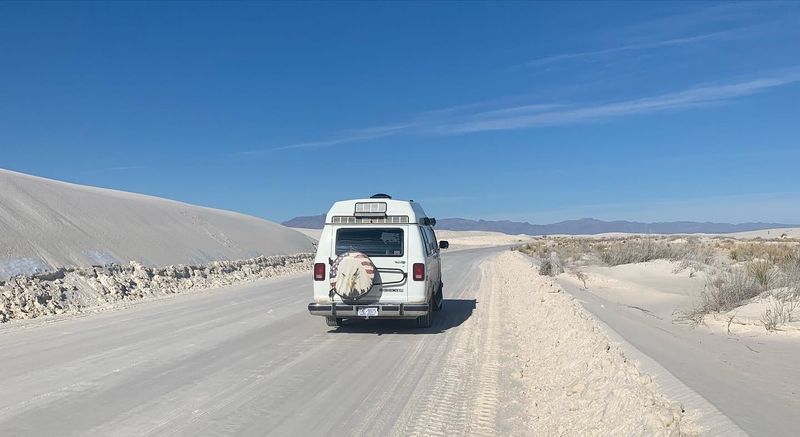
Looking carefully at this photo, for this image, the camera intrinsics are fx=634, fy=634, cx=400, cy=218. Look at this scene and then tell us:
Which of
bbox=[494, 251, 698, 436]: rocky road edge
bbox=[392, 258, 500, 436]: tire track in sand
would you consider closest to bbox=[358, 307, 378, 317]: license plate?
bbox=[392, 258, 500, 436]: tire track in sand

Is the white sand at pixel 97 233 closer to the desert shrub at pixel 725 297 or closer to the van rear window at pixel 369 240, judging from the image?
the van rear window at pixel 369 240

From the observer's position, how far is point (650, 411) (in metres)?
4.94

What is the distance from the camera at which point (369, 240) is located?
474 inches

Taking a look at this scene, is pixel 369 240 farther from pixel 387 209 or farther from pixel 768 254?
A: pixel 768 254

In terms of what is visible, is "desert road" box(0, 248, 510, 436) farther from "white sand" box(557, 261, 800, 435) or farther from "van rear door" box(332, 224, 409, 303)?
"white sand" box(557, 261, 800, 435)

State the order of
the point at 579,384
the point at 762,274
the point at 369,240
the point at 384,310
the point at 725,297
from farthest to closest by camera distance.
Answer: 1. the point at 762,274
2. the point at 725,297
3. the point at 369,240
4. the point at 384,310
5. the point at 579,384

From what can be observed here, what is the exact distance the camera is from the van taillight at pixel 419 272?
38.5ft

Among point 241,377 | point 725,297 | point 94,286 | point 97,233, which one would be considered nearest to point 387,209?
point 241,377

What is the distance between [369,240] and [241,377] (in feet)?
14.7

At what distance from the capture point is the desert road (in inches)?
246

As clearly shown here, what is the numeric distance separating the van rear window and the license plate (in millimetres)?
1077

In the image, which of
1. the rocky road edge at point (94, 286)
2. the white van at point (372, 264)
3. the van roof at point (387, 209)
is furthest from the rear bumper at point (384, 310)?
the rocky road edge at point (94, 286)

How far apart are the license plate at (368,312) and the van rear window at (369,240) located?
1.08m

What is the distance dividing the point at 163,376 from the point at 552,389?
4.86m
